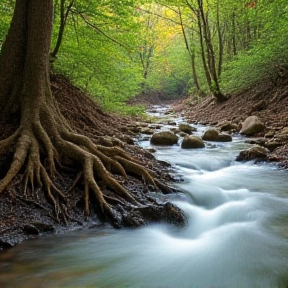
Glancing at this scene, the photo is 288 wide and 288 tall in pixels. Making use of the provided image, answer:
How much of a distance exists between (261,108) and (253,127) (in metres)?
2.84

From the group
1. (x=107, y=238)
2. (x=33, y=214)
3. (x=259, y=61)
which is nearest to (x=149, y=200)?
(x=107, y=238)

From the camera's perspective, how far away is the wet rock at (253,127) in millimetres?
12470

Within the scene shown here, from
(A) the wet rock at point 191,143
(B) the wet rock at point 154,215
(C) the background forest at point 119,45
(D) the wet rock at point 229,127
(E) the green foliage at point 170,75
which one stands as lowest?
(B) the wet rock at point 154,215

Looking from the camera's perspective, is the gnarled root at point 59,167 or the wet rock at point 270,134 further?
the wet rock at point 270,134

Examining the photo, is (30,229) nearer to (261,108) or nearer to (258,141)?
(258,141)

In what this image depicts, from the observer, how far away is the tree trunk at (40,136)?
4.88 m

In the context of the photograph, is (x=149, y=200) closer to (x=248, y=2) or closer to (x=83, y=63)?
(x=83, y=63)

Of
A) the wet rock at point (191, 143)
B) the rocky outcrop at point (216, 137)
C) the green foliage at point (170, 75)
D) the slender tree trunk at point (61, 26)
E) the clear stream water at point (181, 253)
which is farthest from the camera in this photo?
the green foliage at point (170, 75)

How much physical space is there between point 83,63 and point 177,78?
35.8 m

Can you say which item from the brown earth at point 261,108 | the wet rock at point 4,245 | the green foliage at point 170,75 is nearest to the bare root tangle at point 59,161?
the wet rock at point 4,245

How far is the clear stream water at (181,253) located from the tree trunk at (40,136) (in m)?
0.49

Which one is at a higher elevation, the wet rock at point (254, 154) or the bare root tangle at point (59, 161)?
the bare root tangle at point (59, 161)

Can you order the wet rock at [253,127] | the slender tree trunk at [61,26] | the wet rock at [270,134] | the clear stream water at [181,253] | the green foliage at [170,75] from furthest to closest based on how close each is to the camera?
1. the green foliage at [170,75]
2. the wet rock at [253,127]
3. the wet rock at [270,134]
4. the slender tree trunk at [61,26]
5. the clear stream water at [181,253]

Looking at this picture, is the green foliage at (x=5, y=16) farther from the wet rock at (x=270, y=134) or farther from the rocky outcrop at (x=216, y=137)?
the wet rock at (x=270, y=134)
